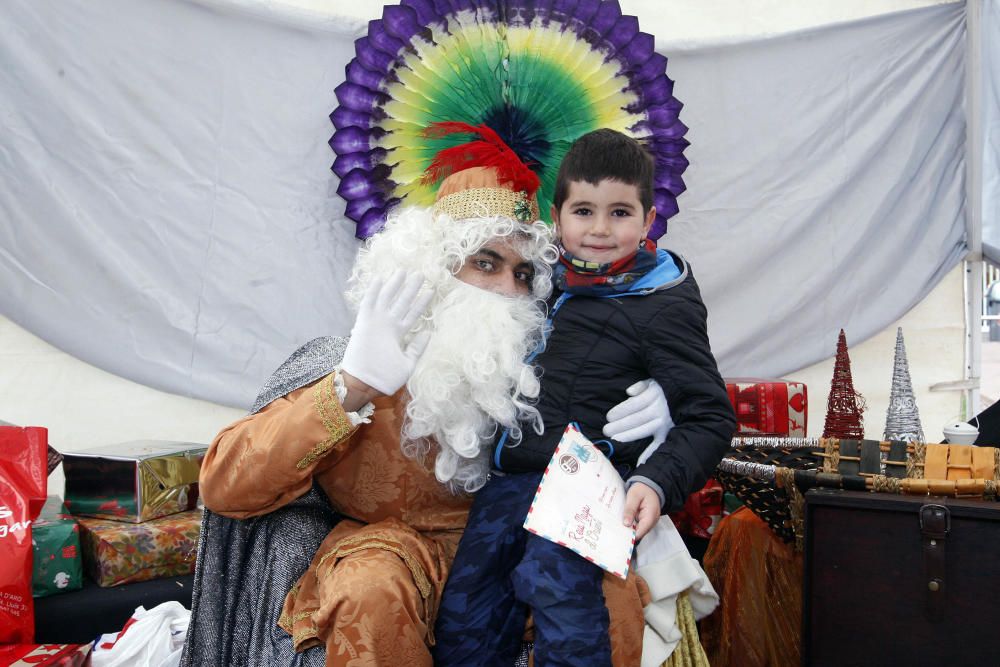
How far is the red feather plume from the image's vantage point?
Result: 75.2 inches

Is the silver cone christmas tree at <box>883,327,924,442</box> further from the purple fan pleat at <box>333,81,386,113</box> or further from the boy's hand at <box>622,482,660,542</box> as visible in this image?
the purple fan pleat at <box>333,81,386,113</box>

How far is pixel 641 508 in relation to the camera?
151 cm

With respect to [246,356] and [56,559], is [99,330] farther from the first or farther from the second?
[56,559]

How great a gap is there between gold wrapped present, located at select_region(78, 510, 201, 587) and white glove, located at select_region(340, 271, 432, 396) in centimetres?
100

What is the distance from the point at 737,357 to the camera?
2938mm

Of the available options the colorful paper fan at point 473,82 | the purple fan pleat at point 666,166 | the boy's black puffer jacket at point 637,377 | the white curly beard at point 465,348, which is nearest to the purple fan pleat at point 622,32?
the colorful paper fan at point 473,82

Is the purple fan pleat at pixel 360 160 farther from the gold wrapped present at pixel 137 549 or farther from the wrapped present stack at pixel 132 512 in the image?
the gold wrapped present at pixel 137 549

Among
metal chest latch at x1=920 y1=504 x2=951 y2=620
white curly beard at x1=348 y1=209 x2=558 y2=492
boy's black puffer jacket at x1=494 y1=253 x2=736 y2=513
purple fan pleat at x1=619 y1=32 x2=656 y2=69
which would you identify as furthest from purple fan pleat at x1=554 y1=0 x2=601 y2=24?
metal chest latch at x1=920 y1=504 x2=951 y2=620

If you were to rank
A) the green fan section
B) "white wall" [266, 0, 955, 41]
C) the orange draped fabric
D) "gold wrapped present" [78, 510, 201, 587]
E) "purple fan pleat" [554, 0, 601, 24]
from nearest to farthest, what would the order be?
the orange draped fabric → "gold wrapped present" [78, 510, 201, 587] → the green fan section → "purple fan pleat" [554, 0, 601, 24] → "white wall" [266, 0, 955, 41]

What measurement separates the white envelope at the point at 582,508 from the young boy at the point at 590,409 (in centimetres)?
4

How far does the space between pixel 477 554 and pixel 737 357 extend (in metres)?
1.66

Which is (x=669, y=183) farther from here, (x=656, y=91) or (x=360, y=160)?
(x=360, y=160)

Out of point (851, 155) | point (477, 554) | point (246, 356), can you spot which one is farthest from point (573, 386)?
point (851, 155)

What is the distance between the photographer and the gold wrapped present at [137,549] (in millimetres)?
2154
